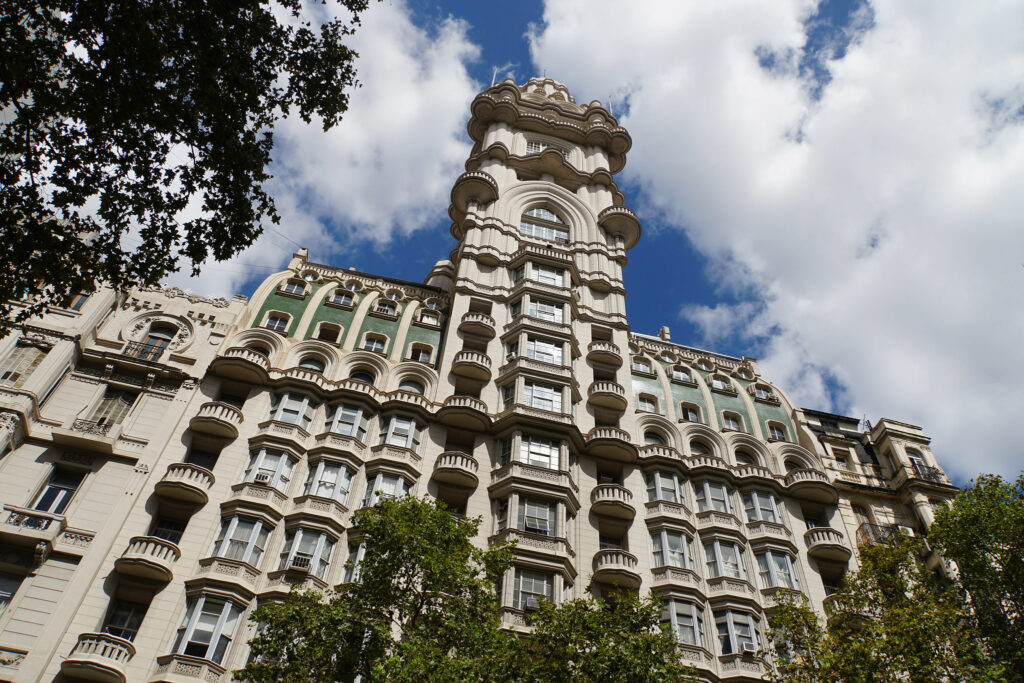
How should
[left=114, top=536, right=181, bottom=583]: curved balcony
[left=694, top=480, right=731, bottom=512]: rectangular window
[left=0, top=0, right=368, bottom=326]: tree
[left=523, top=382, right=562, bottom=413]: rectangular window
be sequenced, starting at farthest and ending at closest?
[left=523, top=382, right=562, bottom=413]: rectangular window < [left=694, top=480, right=731, bottom=512]: rectangular window < [left=114, top=536, right=181, bottom=583]: curved balcony < [left=0, top=0, right=368, bottom=326]: tree

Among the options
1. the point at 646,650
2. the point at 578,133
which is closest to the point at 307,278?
the point at 578,133

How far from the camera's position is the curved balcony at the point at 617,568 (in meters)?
34.7

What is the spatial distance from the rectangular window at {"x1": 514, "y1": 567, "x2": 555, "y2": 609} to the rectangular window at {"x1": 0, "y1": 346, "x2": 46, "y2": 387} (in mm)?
23828

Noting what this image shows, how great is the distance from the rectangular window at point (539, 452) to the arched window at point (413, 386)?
23.5ft

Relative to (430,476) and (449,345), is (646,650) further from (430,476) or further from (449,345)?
(449,345)

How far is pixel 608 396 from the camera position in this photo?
4353 centimetres

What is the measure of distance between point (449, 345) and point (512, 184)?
1858 centimetres

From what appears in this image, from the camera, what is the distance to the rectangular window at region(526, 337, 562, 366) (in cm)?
4408

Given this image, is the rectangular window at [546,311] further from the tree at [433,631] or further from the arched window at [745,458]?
the tree at [433,631]

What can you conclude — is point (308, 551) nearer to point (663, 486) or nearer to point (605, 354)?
point (663, 486)

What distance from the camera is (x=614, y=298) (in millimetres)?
51500

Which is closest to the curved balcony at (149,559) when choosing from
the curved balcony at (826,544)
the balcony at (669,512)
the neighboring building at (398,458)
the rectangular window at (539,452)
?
the neighboring building at (398,458)

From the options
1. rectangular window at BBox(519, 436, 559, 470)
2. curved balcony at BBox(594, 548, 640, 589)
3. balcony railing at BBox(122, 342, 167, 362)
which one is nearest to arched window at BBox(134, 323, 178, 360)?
balcony railing at BBox(122, 342, 167, 362)

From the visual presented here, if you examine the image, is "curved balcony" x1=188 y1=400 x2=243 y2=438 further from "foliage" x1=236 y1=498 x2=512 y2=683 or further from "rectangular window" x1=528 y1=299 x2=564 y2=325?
"rectangular window" x1=528 y1=299 x2=564 y2=325
